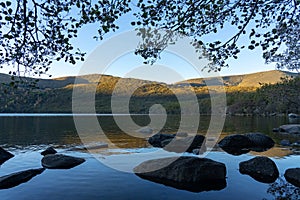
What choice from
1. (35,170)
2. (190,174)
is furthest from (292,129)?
(35,170)

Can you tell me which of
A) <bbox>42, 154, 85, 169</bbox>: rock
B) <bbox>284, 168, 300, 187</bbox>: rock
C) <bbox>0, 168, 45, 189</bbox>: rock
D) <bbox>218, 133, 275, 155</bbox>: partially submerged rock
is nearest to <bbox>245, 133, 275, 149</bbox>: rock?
<bbox>218, 133, 275, 155</bbox>: partially submerged rock

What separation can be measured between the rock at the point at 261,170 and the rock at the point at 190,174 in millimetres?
2291

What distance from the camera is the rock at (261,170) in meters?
16.2

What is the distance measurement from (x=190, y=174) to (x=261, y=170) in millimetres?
5197

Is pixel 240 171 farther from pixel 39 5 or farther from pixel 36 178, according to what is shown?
pixel 39 5

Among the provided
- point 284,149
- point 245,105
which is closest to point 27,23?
point 284,149

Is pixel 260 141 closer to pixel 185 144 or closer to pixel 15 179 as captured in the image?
pixel 185 144

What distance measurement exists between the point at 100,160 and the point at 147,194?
9087mm

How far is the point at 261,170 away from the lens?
17.1m

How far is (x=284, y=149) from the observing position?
26812mm

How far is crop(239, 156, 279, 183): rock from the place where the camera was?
53.2 feet

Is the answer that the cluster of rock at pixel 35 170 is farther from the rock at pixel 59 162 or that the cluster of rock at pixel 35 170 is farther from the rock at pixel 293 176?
the rock at pixel 293 176

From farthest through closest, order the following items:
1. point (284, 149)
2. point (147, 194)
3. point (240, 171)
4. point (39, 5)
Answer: point (284, 149) → point (240, 171) → point (147, 194) → point (39, 5)

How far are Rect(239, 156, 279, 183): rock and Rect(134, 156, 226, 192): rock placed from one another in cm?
229
